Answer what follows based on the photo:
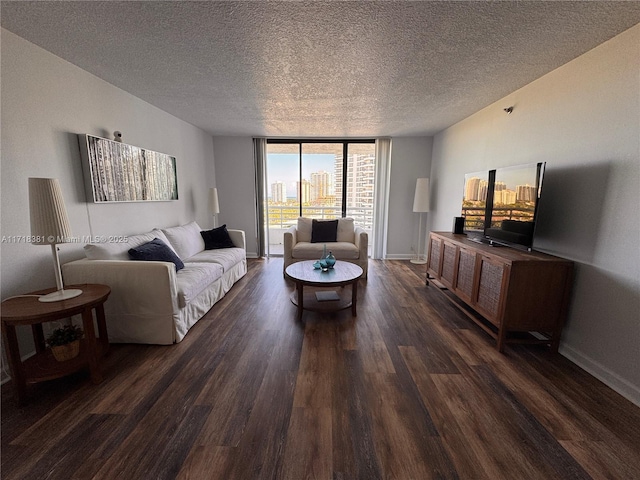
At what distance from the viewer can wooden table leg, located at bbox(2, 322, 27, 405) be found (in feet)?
4.93

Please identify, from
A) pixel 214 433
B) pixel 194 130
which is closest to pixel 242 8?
pixel 214 433

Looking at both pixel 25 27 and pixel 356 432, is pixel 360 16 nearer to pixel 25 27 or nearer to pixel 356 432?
pixel 25 27

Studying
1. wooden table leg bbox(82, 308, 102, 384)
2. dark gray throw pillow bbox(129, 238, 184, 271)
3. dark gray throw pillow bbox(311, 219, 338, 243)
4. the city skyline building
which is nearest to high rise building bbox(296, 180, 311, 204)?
the city skyline building

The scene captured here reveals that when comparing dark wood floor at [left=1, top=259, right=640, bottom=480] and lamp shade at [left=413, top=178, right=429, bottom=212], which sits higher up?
lamp shade at [left=413, top=178, right=429, bottom=212]

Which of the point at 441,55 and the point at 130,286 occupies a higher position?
the point at 441,55

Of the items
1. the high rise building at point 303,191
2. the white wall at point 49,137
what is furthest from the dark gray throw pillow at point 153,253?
the high rise building at point 303,191

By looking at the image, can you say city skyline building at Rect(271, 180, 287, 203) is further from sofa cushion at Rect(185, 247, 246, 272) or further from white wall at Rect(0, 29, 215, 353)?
white wall at Rect(0, 29, 215, 353)

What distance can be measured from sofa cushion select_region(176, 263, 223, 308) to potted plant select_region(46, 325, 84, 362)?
2.19 feet

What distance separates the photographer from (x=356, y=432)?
141 centimetres

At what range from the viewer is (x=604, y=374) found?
1.81 metres

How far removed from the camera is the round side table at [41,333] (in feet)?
4.95

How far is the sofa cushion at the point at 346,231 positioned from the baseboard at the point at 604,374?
2.82 metres

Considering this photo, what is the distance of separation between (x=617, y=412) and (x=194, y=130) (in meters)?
5.48

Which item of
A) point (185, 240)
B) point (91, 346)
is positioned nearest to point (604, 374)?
point (91, 346)
